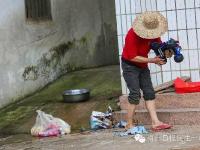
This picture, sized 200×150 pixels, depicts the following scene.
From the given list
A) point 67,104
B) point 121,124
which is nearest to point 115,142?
point 121,124

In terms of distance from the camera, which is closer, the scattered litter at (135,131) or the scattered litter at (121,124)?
the scattered litter at (135,131)

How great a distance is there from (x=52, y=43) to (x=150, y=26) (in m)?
4.58

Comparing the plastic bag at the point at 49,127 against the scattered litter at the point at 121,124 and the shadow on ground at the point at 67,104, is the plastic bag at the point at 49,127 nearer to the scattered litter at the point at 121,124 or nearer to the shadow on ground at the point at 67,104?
the shadow on ground at the point at 67,104

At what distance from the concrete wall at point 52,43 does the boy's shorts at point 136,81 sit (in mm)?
3297

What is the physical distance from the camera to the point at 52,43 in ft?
36.6

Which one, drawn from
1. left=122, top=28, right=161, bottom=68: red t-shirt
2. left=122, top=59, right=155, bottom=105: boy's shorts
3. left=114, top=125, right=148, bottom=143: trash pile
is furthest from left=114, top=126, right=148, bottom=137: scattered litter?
left=122, top=28, right=161, bottom=68: red t-shirt

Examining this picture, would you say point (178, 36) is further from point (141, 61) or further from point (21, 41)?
point (21, 41)

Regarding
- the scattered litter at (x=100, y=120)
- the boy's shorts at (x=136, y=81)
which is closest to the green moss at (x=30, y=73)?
the scattered litter at (x=100, y=120)

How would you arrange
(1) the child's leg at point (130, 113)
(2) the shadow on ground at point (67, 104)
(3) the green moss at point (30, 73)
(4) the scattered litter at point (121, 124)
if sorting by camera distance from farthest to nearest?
(3) the green moss at point (30, 73), (2) the shadow on ground at point (67, 104), (4) the scattered litter at point (121, 124), (1) the child's leg at point (130, 113)

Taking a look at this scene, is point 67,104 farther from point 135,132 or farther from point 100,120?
point 135,132

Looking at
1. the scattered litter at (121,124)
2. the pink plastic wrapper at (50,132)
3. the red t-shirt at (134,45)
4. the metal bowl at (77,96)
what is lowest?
the pink plastic wrapper at (50,132)

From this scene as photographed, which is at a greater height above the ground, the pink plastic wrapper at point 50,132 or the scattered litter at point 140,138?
the scattered litter at point 140,138

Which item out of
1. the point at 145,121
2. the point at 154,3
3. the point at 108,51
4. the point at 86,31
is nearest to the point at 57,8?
the point at 86,31

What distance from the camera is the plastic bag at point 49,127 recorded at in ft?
25.7
